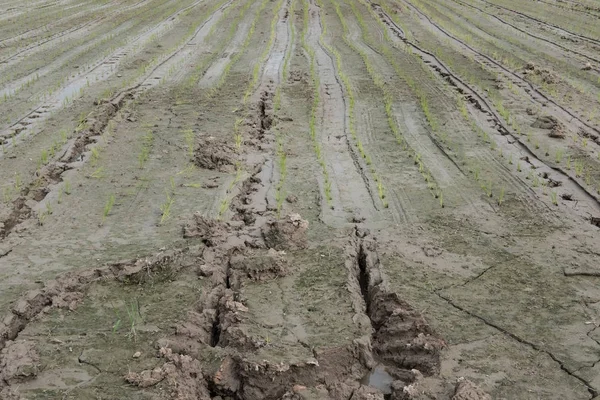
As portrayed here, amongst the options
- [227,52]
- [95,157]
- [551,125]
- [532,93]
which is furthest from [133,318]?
[227,52]

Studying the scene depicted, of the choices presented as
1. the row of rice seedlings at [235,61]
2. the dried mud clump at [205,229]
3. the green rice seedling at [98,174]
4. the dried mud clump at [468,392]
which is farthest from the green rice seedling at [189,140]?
the dried mud clump at [468,392]

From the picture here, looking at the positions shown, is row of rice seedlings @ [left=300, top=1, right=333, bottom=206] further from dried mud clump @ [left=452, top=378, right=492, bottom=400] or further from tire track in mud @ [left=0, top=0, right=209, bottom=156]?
tire track in mud @ [left=0, top=0, right=209, bottom=156]

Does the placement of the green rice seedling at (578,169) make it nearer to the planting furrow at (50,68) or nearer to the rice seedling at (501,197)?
the rice seedling at (501,197)

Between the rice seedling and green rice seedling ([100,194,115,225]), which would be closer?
green rice seedling ([100,194,115,225])

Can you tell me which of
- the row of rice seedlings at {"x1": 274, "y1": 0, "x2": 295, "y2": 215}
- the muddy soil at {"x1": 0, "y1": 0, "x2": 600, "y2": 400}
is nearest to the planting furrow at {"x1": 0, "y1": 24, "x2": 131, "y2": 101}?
the muddy soil at {"x1": 0, "y1": 0, "x2": 600, "y2": 400}

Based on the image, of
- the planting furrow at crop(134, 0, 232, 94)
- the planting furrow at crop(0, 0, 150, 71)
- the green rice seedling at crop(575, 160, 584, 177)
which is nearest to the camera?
the green rice seedling at crop(575, 160, 584, 177)

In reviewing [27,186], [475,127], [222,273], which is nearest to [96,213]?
[27,186]

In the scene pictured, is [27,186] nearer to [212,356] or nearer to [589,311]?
[212,356]
